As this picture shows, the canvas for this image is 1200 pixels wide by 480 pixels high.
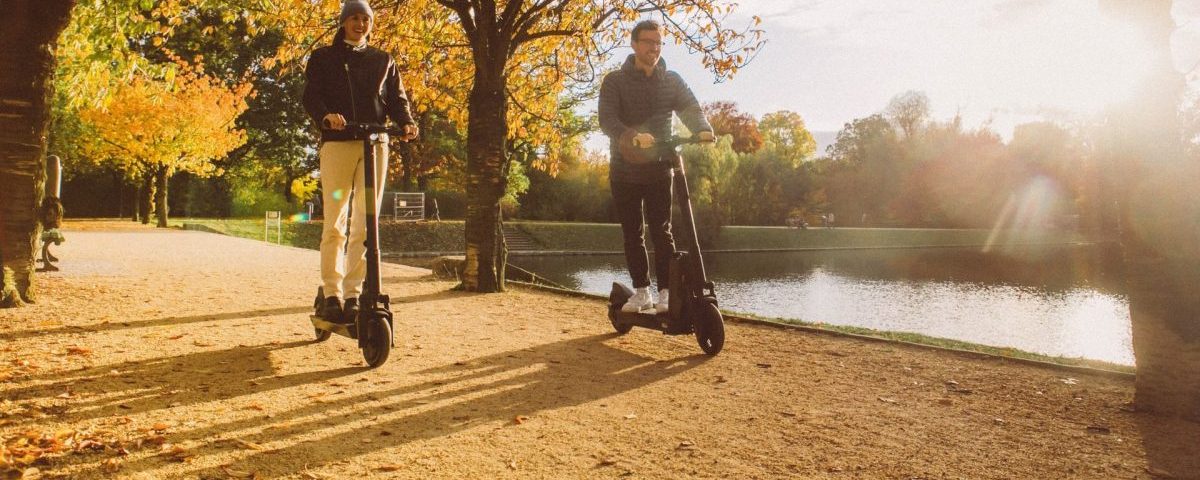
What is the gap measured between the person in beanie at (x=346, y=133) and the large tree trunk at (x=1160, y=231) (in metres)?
4.18

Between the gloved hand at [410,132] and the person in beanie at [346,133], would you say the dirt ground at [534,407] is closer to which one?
the person in beanie at [346,133]

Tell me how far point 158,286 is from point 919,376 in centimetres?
820

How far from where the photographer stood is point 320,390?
13.2 feet

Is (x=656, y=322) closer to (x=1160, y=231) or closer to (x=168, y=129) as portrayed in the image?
(x=1160, y=231)

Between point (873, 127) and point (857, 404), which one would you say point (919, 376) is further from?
point (873, 127)

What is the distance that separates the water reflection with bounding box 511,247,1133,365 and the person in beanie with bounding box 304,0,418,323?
26.2 ft

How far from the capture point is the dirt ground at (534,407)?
9.73 ft

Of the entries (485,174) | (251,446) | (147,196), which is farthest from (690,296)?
(147,196)

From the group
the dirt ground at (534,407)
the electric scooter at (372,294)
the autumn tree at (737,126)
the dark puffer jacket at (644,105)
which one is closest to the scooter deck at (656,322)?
the dirt ground at (534,407)

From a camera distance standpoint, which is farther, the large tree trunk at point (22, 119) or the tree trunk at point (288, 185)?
the tree trunk at point (288, 185)

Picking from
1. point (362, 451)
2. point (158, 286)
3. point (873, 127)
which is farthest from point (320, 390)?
point (873, 127)

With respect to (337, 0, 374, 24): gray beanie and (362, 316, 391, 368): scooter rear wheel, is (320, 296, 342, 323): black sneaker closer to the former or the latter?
(362, 316, 391, 368): scooter rear wheel

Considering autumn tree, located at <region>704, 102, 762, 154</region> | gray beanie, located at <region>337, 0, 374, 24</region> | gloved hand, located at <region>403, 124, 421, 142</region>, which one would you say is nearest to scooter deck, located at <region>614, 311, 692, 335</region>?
gloved hand, located at <region>403, 124, 421, 142</region>

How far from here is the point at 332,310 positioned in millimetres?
4754
